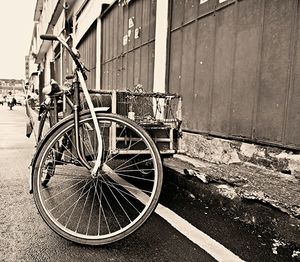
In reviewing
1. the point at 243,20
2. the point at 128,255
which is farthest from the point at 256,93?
the point at 128,255

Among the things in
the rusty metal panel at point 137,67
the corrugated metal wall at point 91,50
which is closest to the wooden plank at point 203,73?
the rusty metal panel at point 137,67

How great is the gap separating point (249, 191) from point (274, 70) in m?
1.57

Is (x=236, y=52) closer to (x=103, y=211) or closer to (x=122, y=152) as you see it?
(x=122, y=152)

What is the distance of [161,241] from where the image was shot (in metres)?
2.87

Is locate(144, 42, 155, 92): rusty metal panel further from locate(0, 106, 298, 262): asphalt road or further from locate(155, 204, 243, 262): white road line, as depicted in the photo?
locate(155, 204, 243, 262): white road line

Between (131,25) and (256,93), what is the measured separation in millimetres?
6298

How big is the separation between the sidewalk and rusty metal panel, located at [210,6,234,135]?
2.68 ft

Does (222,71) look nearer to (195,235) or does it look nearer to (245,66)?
(245,66)

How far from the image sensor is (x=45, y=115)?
161 inches

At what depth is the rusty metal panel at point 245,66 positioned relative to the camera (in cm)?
450

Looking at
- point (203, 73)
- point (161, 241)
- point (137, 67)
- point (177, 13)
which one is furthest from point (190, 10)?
point (161, 241)

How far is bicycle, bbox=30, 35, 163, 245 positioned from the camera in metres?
2.70

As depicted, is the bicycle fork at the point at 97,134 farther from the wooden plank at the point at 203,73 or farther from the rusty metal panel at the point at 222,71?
the wooden plank at the point at 203,73

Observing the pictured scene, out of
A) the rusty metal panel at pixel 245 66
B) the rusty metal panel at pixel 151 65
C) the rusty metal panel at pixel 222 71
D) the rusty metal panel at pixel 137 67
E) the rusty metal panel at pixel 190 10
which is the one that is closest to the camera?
the rusty metal panel at pixel 245 66
